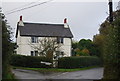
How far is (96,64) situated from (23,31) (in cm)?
1477

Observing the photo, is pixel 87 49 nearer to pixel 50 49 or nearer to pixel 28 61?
pixel 50 49

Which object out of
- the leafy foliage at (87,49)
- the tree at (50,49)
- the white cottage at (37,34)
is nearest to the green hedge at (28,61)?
the tree at (50,49)

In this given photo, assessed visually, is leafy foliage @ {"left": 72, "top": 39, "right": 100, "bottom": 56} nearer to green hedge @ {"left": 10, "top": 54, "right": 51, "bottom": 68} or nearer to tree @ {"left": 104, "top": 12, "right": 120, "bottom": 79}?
green hedge @ {"left": 10, "top": 54, "right": 51, "bottom": 68}

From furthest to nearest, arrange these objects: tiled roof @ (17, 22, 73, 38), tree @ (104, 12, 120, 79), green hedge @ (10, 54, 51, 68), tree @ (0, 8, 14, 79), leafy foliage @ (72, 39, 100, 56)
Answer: leafy foliage @ (72, 39, 100, 56)
tiled roof @ (17, 22, 73, 38)
green hedge @ (10, 54, 51, 68)
tree @ (0, 8, 14, 79)
tree @ (104, 12, 120, 79)

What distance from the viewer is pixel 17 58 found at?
114ft

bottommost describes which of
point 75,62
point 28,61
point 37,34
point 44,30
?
point 75,62

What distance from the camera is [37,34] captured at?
47750mm

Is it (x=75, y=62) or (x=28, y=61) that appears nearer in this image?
(x=28, y=61)

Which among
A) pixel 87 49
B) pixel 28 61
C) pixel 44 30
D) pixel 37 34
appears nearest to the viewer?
pixel 28 61

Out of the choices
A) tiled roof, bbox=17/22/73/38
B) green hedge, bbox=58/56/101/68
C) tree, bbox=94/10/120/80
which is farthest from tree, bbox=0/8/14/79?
tiled roof, bbox=17/22/73/38

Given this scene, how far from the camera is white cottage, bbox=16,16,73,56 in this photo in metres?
47.2

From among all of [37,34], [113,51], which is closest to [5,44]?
[113,51]

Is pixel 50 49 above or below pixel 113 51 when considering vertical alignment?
above

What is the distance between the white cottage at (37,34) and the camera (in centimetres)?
4722
